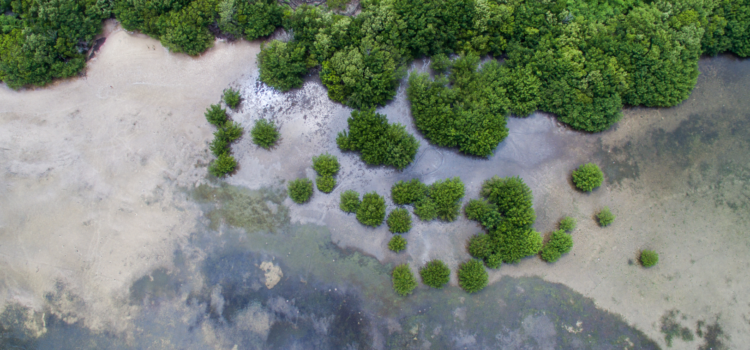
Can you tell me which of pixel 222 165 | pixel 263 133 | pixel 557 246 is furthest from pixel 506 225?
pixel 222 165

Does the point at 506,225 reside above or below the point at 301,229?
above

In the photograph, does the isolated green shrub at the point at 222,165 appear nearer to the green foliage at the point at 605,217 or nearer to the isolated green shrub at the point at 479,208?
the isolated green shrub at the point at 479,208

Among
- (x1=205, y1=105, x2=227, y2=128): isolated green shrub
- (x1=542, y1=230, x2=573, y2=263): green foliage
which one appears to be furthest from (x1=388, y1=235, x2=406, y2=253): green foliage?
(x1=205, y1=105, x2=227, y2=128): isolated green shrub

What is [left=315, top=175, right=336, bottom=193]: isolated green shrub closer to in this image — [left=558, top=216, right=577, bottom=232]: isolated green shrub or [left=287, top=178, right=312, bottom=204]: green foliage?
[left=287, top=178, right=312, bottom=204]: green foliage

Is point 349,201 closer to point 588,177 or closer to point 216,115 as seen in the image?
point 216,115

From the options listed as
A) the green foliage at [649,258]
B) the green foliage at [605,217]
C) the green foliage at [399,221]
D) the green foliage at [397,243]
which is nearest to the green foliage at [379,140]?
the green foliage at [399,221]

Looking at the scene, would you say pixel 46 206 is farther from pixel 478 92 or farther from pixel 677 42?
pixel 677 42

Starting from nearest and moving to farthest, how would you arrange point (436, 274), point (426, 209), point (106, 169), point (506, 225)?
point (436, 274)
point (506, 225)
point (426, 209)
point (106, 169)
